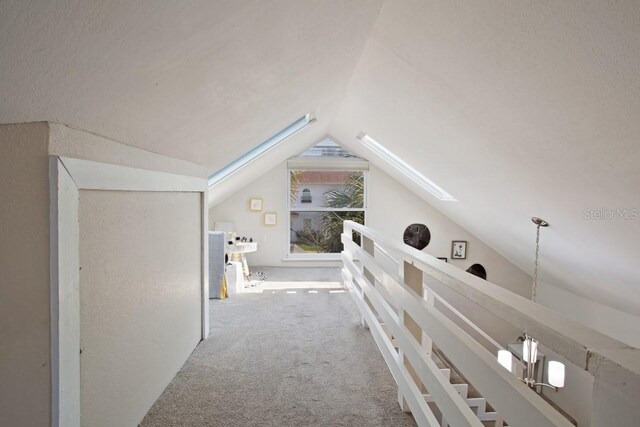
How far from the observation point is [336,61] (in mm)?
2111

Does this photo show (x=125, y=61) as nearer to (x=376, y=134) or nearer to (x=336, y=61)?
(x=336, y=61)

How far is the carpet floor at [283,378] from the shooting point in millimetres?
1744

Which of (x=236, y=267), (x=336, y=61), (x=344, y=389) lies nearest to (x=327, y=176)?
(x=236, y=267)

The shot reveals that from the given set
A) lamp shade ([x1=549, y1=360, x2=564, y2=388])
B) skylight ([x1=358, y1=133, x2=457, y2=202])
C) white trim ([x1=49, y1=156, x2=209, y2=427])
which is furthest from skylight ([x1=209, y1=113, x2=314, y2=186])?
lamp shade ([x1=549, y1=360, x2=564, y2=388])

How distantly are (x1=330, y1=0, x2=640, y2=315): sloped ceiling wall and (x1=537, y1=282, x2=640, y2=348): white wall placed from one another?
0.64 meters

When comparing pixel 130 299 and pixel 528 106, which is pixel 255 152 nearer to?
pixel 130 299

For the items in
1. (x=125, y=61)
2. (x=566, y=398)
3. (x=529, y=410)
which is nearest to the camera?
(x=529, y=410)

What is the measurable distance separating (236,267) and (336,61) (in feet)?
8.73

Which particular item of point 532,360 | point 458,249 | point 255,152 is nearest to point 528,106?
point 532,360

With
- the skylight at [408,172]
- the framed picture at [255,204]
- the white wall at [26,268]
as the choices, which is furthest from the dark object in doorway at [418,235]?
the white wall at [26,268]

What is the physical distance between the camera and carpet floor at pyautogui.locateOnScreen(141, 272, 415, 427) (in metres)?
1.74

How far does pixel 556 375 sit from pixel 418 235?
310 centimetres

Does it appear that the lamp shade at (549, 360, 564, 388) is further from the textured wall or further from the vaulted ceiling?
the textured wall

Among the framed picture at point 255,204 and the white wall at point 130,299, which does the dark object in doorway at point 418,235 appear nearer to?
the framed picture at point 255,204
